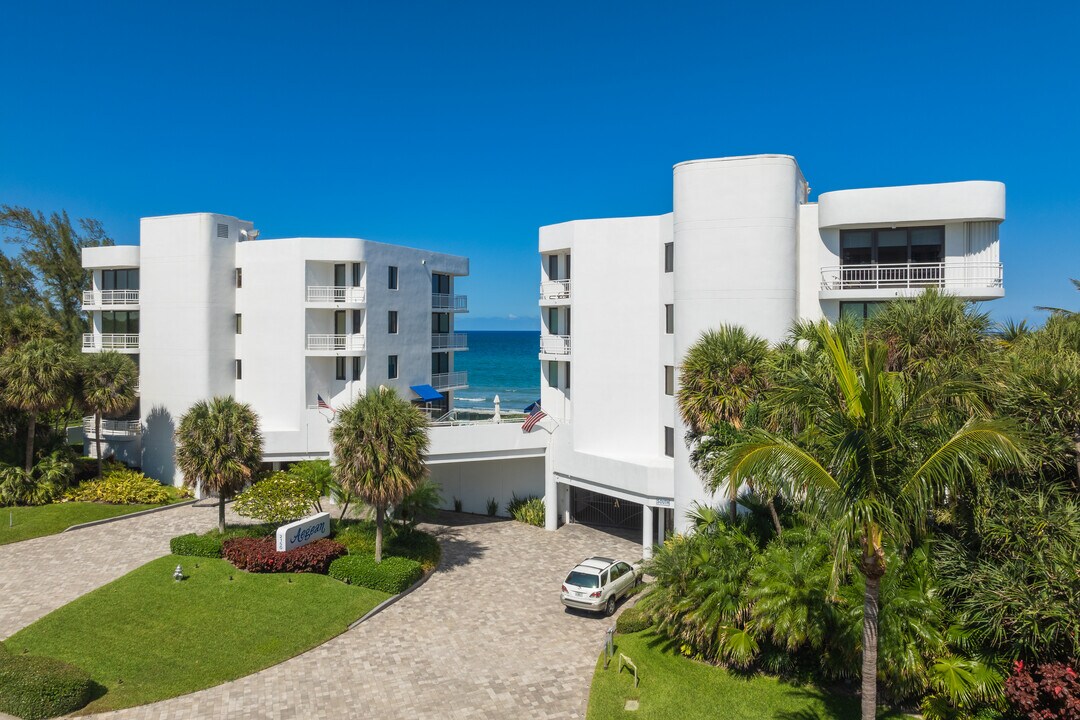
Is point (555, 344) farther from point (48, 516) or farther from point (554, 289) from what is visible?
point (48, 516)

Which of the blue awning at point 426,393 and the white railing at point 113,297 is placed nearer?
the white railing at point 113,297

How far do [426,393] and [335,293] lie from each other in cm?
734

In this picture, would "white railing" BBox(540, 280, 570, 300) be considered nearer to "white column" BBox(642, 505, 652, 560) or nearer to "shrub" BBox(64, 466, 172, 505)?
"white column" BBox(642, 505, 652, 560)

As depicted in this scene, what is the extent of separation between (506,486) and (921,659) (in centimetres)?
2160

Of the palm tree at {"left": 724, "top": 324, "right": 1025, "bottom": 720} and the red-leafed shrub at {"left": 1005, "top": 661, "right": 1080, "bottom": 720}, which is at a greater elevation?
the palm tree at {"left": 724, "top": 324, "right": 1025, "bottom": 720}

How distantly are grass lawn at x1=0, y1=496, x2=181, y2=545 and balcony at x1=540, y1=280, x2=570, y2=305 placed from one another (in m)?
20.7

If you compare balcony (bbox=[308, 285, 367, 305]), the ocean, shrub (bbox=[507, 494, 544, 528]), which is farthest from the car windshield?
the ocean

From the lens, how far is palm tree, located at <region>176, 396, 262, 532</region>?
26.2 metres

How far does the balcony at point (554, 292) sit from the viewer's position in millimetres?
32688

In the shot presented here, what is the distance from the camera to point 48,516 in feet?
101

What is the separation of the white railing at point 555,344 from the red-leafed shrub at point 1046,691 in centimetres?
2087

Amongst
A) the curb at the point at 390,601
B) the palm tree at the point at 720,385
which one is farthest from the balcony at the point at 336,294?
the palm tree at the point at 720,385

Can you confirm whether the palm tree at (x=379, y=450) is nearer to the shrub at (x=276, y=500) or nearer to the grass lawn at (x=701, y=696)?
the shrub at (x=276, y=500)

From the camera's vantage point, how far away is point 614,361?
30547 mm
